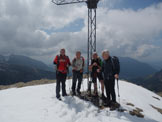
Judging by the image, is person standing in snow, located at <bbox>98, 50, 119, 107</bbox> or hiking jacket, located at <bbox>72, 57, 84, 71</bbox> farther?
hiking jacket, located at <bbox>72, 57, 84, 71</bbox>

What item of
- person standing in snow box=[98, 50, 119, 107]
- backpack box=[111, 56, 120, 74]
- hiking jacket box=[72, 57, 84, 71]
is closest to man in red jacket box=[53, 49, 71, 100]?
hiking jacket box=[72, 57, 84, 71]

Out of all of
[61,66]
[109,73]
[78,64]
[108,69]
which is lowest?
[109,73]

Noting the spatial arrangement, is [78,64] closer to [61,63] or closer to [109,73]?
[61,63]

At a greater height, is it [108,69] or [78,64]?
[78,64]

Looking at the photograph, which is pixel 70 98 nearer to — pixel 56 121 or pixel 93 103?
pixel 93 103

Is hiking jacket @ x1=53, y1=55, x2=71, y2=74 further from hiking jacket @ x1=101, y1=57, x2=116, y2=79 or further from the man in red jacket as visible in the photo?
hiking jacket @ x1=101, y1=57, x2=116, y2=79

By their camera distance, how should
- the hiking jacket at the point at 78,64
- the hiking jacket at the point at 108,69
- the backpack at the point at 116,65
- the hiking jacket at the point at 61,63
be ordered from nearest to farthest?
the backpack at the point at 116,65
the hiking jacket at the point at 108,69
the hiking jacket at the point at 61,63
the hiking jacket at the point at 78,64

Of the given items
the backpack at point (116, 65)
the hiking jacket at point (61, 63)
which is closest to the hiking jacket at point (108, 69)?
the backpack at point (116, 65)

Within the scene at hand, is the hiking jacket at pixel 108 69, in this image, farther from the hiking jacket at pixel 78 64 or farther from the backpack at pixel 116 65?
the hiking jacket at pixel 78 64

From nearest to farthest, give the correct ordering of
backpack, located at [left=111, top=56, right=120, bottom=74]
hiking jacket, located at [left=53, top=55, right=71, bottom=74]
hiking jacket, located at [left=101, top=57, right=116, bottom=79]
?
1. backpack, located at [left=111, top=56, right=120, bottom=74]
2. hiking jacket, located at [left=101, top=57, right=116, bottom=79]
3. hiking jacket, located at [left=53, top=55, right=71, bottom=74]

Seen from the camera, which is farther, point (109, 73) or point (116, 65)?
point (109, 73)

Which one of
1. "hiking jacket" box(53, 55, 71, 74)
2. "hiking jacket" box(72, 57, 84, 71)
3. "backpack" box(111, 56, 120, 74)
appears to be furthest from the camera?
"hiking jacket" box(72, 57, 84, 71)

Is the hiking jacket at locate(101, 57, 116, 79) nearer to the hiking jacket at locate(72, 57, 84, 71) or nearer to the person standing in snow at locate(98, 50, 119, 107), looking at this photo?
the person standing in snow at locate(98, 50, 119, 107)

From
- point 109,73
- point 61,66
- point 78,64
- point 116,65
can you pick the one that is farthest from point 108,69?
point 61,66
